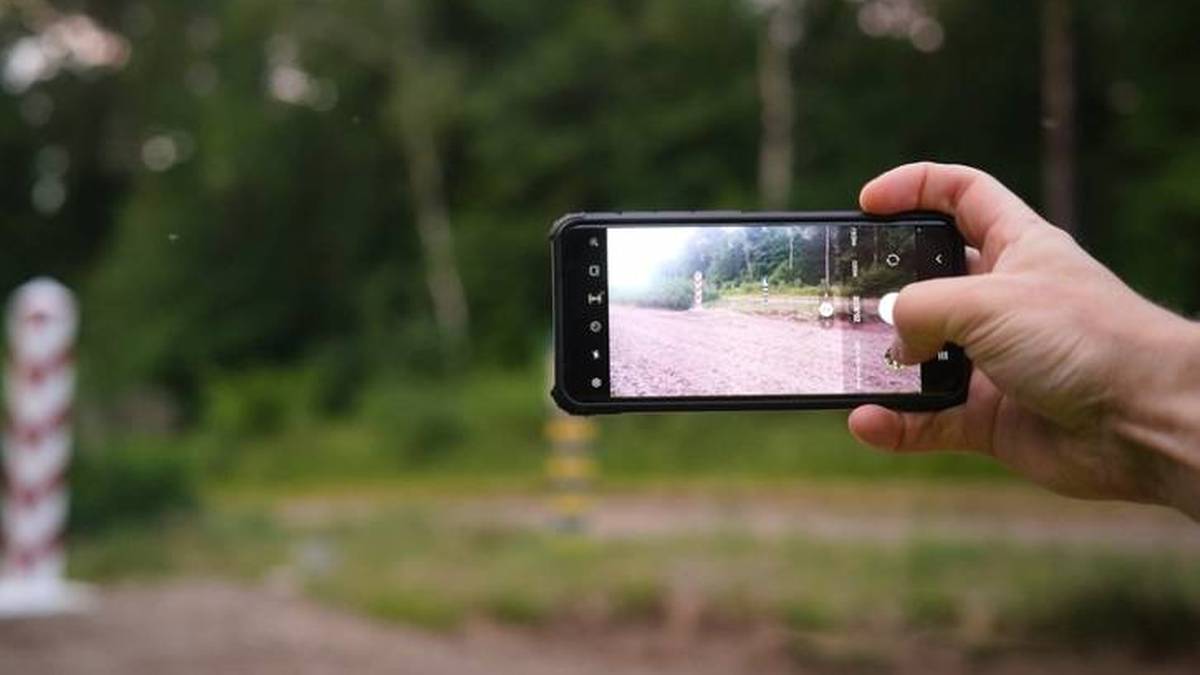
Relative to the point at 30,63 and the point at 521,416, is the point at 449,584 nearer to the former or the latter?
the point at 521,416

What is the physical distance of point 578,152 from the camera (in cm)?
1152

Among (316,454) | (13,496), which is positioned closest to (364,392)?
(316,454)

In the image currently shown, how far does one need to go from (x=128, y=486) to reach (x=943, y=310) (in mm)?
8691

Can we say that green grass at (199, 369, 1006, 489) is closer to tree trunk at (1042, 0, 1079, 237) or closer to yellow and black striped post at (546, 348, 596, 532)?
yellow and black striped post at (546, 348, 596, 532)

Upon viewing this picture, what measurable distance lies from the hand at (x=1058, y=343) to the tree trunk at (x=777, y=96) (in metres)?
7.96

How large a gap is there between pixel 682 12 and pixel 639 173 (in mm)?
1219

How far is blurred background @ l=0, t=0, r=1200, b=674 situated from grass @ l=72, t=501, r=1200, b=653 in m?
0.02

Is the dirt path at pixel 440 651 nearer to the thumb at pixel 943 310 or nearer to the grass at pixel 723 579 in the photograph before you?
the grass at pixel 723 579

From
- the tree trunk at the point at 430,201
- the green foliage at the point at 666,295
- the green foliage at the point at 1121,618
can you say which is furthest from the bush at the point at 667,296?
the tree trunk at the point at 430,201

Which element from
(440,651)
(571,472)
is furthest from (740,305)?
(571,472)

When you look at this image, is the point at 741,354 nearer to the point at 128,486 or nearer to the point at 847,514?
the point at 847,514

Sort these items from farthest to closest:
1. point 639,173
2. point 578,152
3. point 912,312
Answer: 1. point 578,152
2. point 639,173
3. point 912,312

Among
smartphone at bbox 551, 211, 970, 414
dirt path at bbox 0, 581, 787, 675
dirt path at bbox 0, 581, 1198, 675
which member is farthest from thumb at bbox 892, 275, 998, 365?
dirt path at bbox 0, 581, 787, 675

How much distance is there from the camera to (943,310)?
1.70 metres
